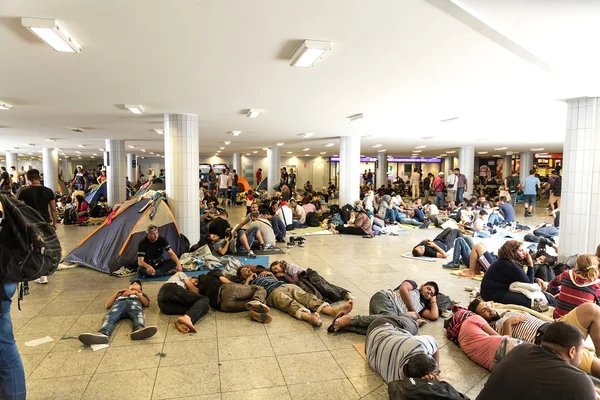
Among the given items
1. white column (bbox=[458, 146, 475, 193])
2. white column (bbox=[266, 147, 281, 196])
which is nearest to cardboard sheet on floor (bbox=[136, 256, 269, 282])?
white column (bbox=[266, 147, 281, 196])

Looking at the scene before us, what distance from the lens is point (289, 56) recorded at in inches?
179

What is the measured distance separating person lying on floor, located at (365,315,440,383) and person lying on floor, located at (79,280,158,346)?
97.6 inches

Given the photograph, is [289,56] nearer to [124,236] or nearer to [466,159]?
[124,236]

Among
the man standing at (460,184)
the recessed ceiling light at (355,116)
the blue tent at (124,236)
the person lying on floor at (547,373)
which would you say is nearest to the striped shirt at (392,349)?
the person lying on floor at (547,373)

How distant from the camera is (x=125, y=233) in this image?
751 cm

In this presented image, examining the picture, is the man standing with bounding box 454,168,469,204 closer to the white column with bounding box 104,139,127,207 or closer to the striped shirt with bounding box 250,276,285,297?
the striped shirt with bounding box 250,276,285,297

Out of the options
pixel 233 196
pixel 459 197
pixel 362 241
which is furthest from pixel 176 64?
pixel 459 197

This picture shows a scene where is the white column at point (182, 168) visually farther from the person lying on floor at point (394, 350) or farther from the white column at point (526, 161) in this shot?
the white column at point (526, 161)

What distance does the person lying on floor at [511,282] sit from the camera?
4703mm

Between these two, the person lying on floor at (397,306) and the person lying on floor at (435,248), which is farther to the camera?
the person lying on floor at (435,248)

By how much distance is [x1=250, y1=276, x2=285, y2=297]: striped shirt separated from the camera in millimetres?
5363

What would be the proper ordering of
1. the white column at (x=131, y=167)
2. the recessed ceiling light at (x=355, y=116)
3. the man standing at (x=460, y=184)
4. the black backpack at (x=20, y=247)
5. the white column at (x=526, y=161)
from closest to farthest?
the black backpack at (x=20, y=247)
the recessed ceiling light at (x=355, y=116)
the man standing at (x=460, y=184)
the white column at (x=526, y=161)
the white column at (x=131, y=167)

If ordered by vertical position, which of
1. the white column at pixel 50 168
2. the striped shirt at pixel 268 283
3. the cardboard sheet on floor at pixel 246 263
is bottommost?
Answer: the cardboard sheet on floor at pixel 246 263

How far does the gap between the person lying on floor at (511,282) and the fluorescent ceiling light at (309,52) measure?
3.44m
